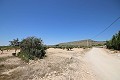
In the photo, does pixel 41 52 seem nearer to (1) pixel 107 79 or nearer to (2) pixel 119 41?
(1) pixel 107 79

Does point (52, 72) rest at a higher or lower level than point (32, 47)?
lower

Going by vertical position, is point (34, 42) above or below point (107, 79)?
above

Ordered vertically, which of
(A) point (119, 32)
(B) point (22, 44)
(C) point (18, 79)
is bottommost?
(C) point (18, 79)

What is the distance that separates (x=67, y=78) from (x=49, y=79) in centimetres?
149

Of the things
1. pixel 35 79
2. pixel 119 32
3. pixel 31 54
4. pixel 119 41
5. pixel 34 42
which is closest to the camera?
pixel 35 79

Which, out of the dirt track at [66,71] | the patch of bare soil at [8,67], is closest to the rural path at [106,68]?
the dirt track at [66,71]

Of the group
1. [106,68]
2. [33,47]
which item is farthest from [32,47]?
[106,68]

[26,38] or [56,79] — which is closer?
[56,79]

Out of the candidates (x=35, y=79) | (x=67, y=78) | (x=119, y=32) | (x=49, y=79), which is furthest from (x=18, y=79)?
(x=119, y=32)

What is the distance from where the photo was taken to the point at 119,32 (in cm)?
6103

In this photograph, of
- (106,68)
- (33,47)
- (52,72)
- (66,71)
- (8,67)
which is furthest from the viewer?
(33,47)

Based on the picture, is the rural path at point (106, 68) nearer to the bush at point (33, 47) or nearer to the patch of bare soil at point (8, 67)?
the patch of bare soil at point (8, 67)

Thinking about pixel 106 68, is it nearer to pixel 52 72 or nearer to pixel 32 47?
pixel 52 72

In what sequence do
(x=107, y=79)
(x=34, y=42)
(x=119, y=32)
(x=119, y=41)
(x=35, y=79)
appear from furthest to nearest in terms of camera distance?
(x=119, y=32) < (x=119, y=41) < (x=34, y=42) < (x=35, y=79) < (x=107, y=79)
